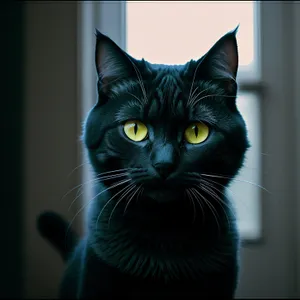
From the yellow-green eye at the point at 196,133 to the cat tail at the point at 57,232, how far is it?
0.42 m

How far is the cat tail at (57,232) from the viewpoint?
3.06 ft

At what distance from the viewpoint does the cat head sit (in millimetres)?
710

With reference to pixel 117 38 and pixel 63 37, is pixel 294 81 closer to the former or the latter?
pixel 117 38

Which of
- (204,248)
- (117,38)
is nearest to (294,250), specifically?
(204,248)

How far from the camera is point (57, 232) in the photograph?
0.94m

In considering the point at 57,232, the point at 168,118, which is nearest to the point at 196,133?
the point at 168,118

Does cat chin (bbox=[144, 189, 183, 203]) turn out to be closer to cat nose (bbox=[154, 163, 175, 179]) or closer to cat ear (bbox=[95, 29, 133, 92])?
cat nose (bbox=[154, 163, 175, 179])

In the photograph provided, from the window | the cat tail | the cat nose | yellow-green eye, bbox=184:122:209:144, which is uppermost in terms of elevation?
the window

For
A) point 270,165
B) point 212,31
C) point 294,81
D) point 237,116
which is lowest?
point 270,165

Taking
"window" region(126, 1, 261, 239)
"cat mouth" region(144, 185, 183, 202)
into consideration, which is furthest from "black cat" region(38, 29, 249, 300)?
"window" region(126, 1, 261, 239)

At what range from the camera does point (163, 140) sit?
0.70 meters

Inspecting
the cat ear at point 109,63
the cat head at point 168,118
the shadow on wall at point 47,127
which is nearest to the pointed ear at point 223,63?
the cat head at point 168,118

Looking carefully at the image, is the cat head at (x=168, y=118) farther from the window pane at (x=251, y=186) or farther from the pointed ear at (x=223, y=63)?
the window pane at (x=251, y=186)

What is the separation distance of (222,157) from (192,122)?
0.09 metres
